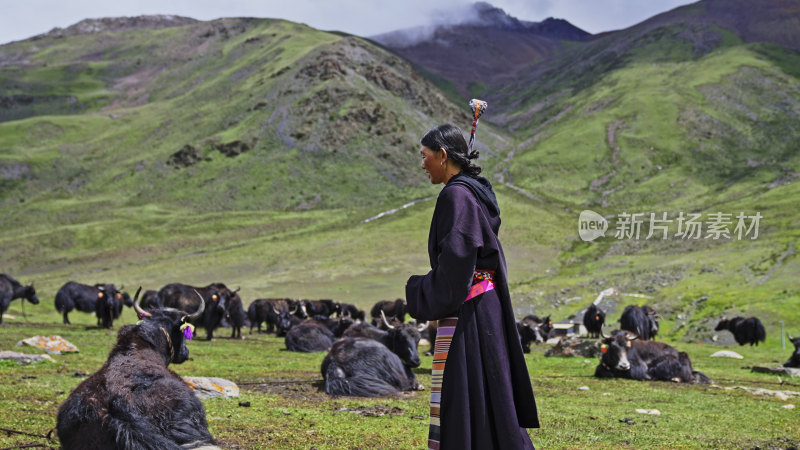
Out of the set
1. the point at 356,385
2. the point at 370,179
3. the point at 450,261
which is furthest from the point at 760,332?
the point at 370,179

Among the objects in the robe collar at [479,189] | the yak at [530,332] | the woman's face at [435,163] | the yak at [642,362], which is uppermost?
the woman's face at [435,163]

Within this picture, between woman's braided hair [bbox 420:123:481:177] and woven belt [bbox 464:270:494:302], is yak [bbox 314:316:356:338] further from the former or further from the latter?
woven belt [bbox 464:270:494:302]

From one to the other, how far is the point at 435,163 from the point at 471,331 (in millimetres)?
1394

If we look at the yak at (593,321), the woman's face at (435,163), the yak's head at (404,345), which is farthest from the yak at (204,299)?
the woman's face at (435,163)

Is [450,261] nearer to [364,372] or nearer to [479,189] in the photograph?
[479,189]

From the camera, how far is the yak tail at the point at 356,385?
487 inches

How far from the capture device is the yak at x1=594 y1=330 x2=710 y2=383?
1631 centimetres

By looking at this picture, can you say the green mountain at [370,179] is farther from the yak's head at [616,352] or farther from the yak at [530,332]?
the yak's head at [616,352]

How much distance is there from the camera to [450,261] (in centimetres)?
471

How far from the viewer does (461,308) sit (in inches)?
193

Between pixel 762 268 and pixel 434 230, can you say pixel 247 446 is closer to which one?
pixel 434 230

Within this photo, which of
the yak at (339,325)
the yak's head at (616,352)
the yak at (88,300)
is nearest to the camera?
the yak's head at (616,352)

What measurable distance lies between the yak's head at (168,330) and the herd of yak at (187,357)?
1 cm

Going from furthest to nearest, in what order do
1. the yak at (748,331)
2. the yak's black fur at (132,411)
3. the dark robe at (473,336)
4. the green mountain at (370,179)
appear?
the green mountain at (370,179) < the yak at (748,331) < the yak's black fur at (132,411) < the dark robe at (473,336)
